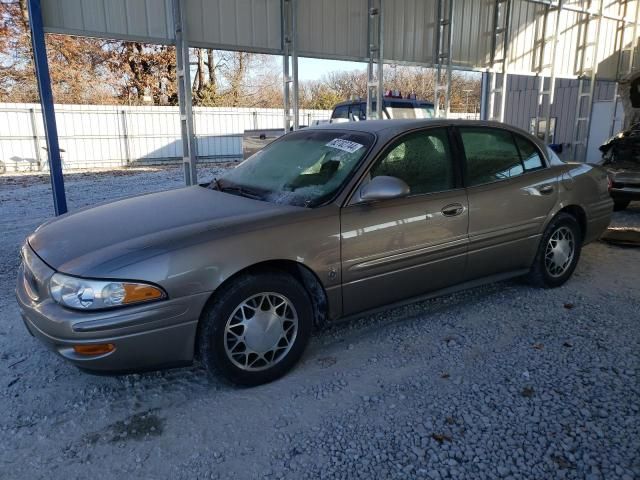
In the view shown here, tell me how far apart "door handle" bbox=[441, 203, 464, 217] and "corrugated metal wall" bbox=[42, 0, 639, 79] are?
442cm

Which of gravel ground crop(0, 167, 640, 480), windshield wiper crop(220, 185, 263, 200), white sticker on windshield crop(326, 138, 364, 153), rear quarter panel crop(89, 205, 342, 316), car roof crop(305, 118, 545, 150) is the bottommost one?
gravel ground crop(0, 167, 640, 480)

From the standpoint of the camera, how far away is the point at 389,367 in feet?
10.5

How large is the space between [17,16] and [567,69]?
23459mm

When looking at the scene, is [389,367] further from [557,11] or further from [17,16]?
[17,16]

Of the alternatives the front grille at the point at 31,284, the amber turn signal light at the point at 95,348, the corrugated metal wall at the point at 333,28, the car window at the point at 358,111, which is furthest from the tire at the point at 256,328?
the car window at the point at 358,111

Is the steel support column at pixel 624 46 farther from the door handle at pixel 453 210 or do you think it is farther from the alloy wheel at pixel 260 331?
the alloy wheel at pixel 260 331

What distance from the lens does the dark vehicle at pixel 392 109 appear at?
11.2 meters

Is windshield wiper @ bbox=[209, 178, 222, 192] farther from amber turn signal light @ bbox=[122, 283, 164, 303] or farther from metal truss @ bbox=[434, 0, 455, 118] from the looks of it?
metal truss @ bbox=[434, 0, 455, 118]

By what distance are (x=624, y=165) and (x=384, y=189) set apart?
268 inches

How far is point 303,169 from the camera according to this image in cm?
356

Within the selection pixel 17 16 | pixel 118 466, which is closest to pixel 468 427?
pixel 118 466

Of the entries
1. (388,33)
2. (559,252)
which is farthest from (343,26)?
(559,252)

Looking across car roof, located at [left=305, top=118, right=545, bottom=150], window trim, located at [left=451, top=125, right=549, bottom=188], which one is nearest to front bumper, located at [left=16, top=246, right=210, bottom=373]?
car roof, located at [left=305, top=118, right=545, bottom=150]

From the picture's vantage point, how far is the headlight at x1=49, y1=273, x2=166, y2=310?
2508 mm
